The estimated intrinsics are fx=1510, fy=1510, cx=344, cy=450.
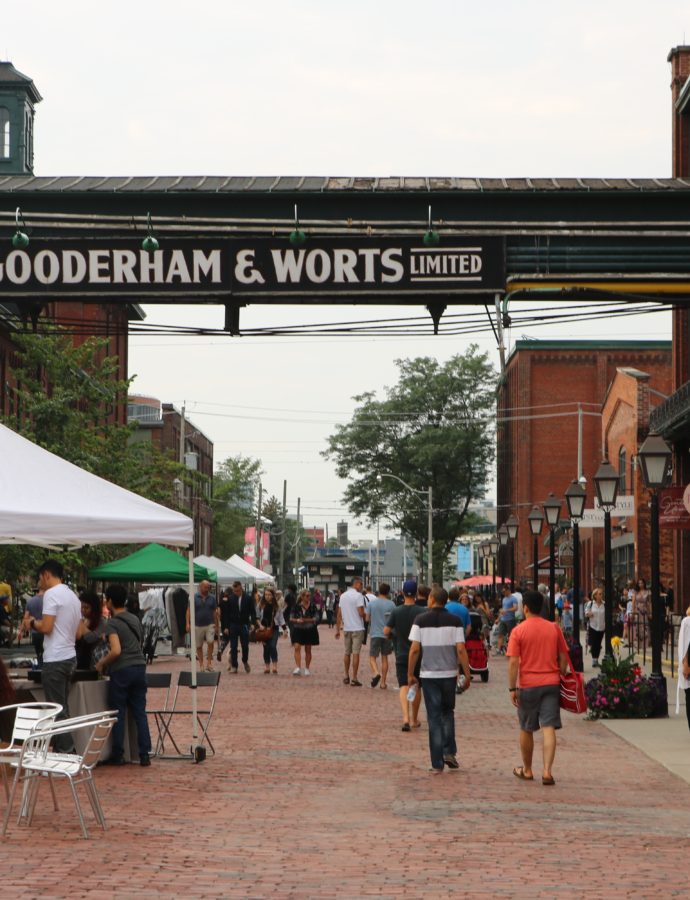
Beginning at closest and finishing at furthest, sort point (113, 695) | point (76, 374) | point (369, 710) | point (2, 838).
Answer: point (2, 838), point (113, 695), point (369, 710), point (76, 374)

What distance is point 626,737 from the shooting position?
17672 millimetres

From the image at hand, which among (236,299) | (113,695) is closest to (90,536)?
(113,695)

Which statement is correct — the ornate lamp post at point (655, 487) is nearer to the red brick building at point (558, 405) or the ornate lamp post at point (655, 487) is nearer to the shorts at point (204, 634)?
the shorts at point (204, 634)

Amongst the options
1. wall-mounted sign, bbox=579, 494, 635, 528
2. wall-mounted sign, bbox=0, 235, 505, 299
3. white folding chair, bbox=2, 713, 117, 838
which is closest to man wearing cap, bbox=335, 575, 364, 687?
wall-mounted sign, bbox=579, 494, 635, 528

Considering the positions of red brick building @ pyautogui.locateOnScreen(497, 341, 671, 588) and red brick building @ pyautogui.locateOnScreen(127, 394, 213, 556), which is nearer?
red brick building @ pyautogui.locateOnScreen(497, 341, 671, 588)

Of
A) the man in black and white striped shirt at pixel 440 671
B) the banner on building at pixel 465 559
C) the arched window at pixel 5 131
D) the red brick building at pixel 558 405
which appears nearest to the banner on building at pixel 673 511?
the man in black and white striped shirt at pixel 440 671

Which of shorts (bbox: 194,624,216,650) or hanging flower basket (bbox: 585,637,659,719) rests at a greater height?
shorts (bbox: 194,624,216,650)

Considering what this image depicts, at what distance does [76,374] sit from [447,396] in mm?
53133

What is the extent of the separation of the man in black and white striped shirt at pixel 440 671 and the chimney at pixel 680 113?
25292 millimetres

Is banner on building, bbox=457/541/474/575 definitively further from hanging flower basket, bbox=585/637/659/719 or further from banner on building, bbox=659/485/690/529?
hanging flower basket, bbox=585/637/659/719

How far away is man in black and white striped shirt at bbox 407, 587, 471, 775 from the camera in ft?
46.2

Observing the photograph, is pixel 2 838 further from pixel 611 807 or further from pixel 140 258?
pixel 140 258

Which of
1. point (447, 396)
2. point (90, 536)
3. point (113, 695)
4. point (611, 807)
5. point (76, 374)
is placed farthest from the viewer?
point (447, 396)

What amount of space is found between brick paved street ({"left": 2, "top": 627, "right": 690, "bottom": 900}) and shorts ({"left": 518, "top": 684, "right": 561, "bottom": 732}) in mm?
521
